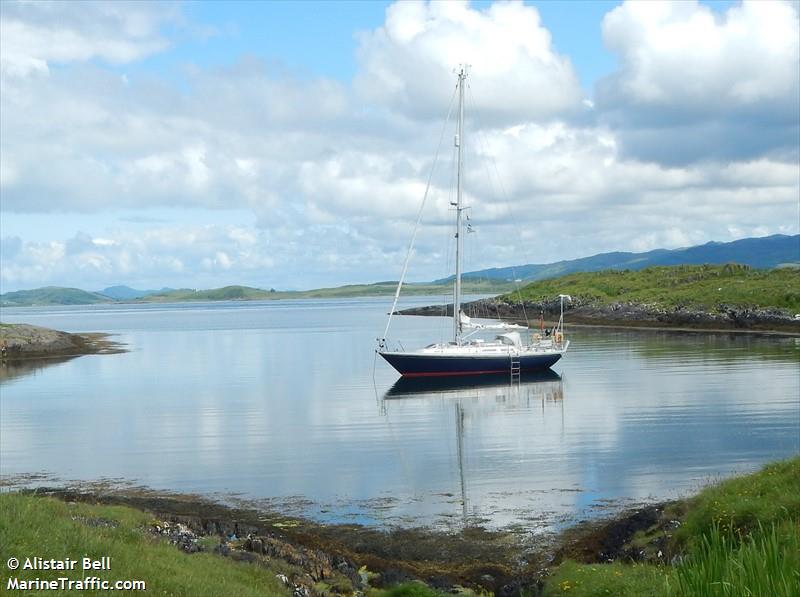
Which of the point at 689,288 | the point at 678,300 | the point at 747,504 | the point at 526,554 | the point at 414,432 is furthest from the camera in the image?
the point at 689,288

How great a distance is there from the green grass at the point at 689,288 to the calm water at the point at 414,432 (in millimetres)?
32798

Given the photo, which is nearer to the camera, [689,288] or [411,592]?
[411,592]

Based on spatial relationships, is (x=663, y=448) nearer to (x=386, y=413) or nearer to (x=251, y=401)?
(x=386, y=413)

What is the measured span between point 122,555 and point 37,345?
78337 millimetres

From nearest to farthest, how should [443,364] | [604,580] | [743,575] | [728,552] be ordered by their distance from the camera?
[743,575] → [728,552] → [604,580] → [443,364]

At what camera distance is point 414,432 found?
124 ft

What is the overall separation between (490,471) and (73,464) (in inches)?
656

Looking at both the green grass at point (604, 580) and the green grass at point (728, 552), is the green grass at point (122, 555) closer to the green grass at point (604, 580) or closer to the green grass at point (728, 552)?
the green grass at point (604, 580)

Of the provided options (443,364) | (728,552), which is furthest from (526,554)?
(443,364)

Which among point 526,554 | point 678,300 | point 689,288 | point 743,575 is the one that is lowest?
point 526,554

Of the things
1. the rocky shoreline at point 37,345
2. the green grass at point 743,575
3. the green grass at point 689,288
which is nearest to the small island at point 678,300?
the green grass at point 689,288

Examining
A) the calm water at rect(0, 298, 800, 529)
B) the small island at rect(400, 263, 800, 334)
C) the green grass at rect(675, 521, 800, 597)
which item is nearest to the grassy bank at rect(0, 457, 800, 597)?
the green grass at rect(675, 521, 800, 597)

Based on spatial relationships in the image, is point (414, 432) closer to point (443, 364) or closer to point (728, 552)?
point (443, 364)

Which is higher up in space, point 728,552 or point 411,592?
point 728,552
